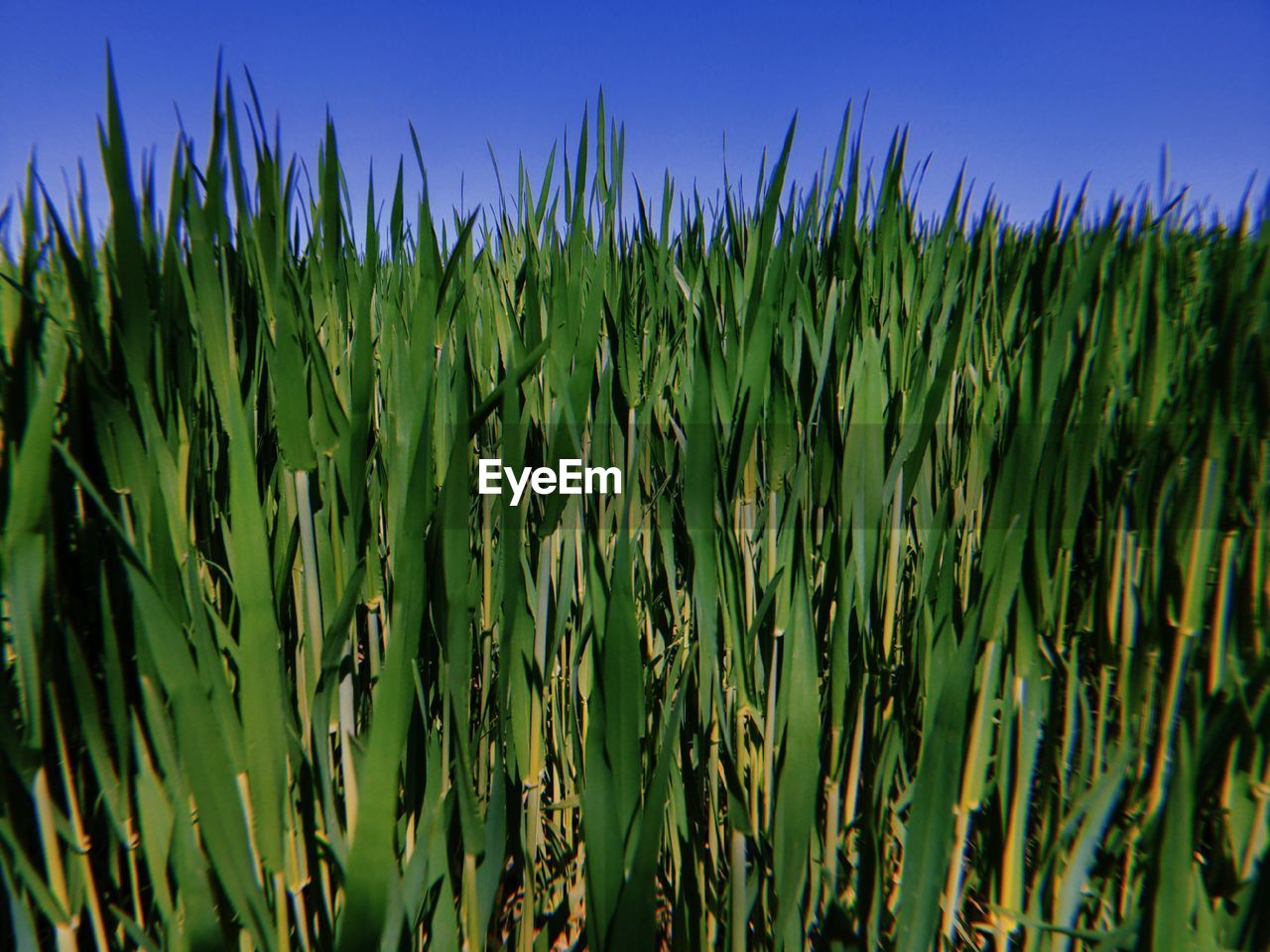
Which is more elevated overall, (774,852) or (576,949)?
(774,852)

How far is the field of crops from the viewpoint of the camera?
0.43 meters

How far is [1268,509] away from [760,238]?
1.77 feet

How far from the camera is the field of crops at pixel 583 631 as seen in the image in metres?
0.43

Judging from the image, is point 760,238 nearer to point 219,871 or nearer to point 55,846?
point 219,871

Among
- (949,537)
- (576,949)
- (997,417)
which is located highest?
(997,417)

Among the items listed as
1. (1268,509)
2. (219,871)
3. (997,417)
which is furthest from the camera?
(997,417)

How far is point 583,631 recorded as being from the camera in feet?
2.13

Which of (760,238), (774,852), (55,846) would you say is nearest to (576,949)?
(774,852)

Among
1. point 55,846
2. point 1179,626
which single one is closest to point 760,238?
point 1179,626

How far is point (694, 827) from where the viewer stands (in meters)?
0.60

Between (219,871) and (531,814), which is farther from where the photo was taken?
(531,814)

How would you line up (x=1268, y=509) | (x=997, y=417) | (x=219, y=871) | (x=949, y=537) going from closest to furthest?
(x=219, y=871)
(x=949, y=537)
(x=1268, y=509)
(x=997, y=417)

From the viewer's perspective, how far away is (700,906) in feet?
1.80

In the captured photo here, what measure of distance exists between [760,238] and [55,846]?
30.0 inches
